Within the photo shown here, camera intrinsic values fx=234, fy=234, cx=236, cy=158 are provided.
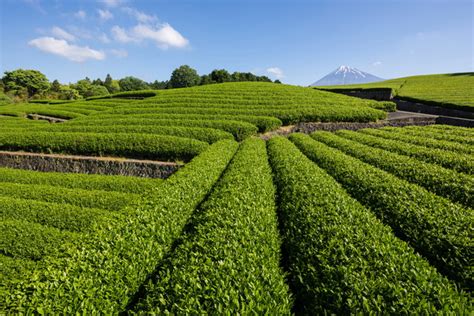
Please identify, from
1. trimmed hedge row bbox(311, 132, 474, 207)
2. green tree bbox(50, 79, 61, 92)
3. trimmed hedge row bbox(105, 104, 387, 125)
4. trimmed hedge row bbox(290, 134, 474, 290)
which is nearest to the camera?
trimmed hedge row bbox(290, 134, 474, 290)

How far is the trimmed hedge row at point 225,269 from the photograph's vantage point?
3.80 metres

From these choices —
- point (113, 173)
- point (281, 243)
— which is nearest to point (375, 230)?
point (281, 243)

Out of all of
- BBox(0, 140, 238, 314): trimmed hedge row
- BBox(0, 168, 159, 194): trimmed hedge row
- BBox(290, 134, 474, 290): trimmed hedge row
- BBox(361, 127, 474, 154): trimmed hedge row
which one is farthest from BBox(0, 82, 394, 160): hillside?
BBox(290, 134, 474, 290): trimmed hedge row

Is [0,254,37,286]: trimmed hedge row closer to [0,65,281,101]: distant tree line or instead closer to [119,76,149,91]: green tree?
[0,65,281,101]: distant tree line

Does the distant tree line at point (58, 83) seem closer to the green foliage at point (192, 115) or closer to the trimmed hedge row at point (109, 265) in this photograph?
the green foliage at point (192, 115)

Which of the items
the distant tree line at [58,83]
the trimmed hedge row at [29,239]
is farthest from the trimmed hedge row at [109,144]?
the distant tree line at [58,83]

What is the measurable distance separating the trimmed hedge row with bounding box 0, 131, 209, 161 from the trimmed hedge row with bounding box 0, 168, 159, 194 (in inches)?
134

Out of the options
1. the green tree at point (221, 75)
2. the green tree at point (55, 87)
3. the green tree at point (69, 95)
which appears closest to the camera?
the green tree at point (221, 75)

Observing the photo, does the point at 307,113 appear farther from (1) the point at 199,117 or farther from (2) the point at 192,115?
(2) the point at 192,115

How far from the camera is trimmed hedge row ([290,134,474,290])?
201 inches

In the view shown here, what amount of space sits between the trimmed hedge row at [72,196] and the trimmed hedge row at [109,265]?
3.46 m

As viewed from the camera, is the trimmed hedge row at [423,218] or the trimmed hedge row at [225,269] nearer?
the trimmed hedge row at [225,269]

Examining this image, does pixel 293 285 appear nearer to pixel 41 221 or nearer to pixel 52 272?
pixel 52 272

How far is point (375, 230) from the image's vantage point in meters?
5.86
